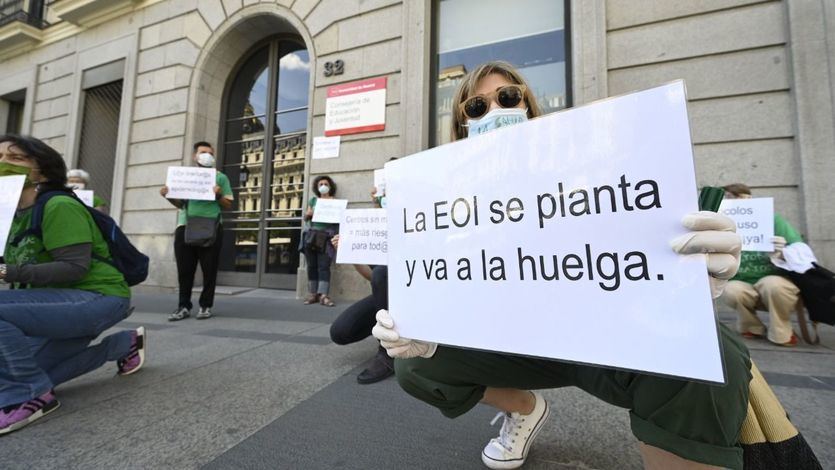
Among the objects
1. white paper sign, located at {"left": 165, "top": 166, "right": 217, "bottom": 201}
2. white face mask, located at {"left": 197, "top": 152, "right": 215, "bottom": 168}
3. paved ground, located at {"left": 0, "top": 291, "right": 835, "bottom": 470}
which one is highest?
white face mask, located at {"left": 197, "top": 152, "right": 215, "bottom": 168}

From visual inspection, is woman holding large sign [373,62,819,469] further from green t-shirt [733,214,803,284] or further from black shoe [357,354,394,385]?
green t-shirt [733,214,803,284]

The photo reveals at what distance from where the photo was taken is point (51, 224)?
1905 millimetres

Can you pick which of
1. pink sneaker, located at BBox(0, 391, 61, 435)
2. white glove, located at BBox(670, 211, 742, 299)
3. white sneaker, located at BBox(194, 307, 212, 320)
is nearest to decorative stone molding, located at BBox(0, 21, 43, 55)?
white sneaker, located at BBox(194, 307, 212, 320)

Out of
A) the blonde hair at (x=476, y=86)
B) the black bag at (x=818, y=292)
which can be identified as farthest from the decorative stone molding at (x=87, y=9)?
the black bag at (x=818, y=292)

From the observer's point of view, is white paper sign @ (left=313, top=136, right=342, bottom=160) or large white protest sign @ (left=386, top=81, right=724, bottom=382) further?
white paper sign @ (left=313, top=136, right=342, bottom=160)

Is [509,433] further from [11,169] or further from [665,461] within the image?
[11,169]

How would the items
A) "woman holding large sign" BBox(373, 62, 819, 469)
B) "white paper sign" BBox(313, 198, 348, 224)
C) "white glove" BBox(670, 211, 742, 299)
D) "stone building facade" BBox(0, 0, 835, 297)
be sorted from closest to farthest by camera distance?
1. "white glove" BBox(670, 211, 742, 299)
2. "woman holding large sign" BBox(373, 62, 819, 469)
3. "stone building facade" BBox(0, 0, 835, 297)
4. "white paper sign" BBox(313, 198, 348, 224)

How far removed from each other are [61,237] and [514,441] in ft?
7.71

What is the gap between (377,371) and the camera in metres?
2.27

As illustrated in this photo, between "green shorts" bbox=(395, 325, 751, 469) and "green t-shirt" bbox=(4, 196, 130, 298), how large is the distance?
6.52ft

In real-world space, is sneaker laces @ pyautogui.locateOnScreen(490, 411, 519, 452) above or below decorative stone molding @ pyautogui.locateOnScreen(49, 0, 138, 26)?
below

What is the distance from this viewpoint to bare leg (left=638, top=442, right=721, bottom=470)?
0.89 m

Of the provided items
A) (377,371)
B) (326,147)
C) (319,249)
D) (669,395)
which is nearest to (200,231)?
(319,249)

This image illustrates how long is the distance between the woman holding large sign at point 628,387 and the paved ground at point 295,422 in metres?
0.27
